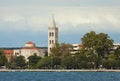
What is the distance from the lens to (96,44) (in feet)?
633

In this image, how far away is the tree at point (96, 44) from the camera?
193 meters

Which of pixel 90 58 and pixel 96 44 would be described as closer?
pixel 90 58

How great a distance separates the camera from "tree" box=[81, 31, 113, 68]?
634 ft

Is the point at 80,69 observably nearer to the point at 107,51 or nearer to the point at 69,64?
the point at 69,64
